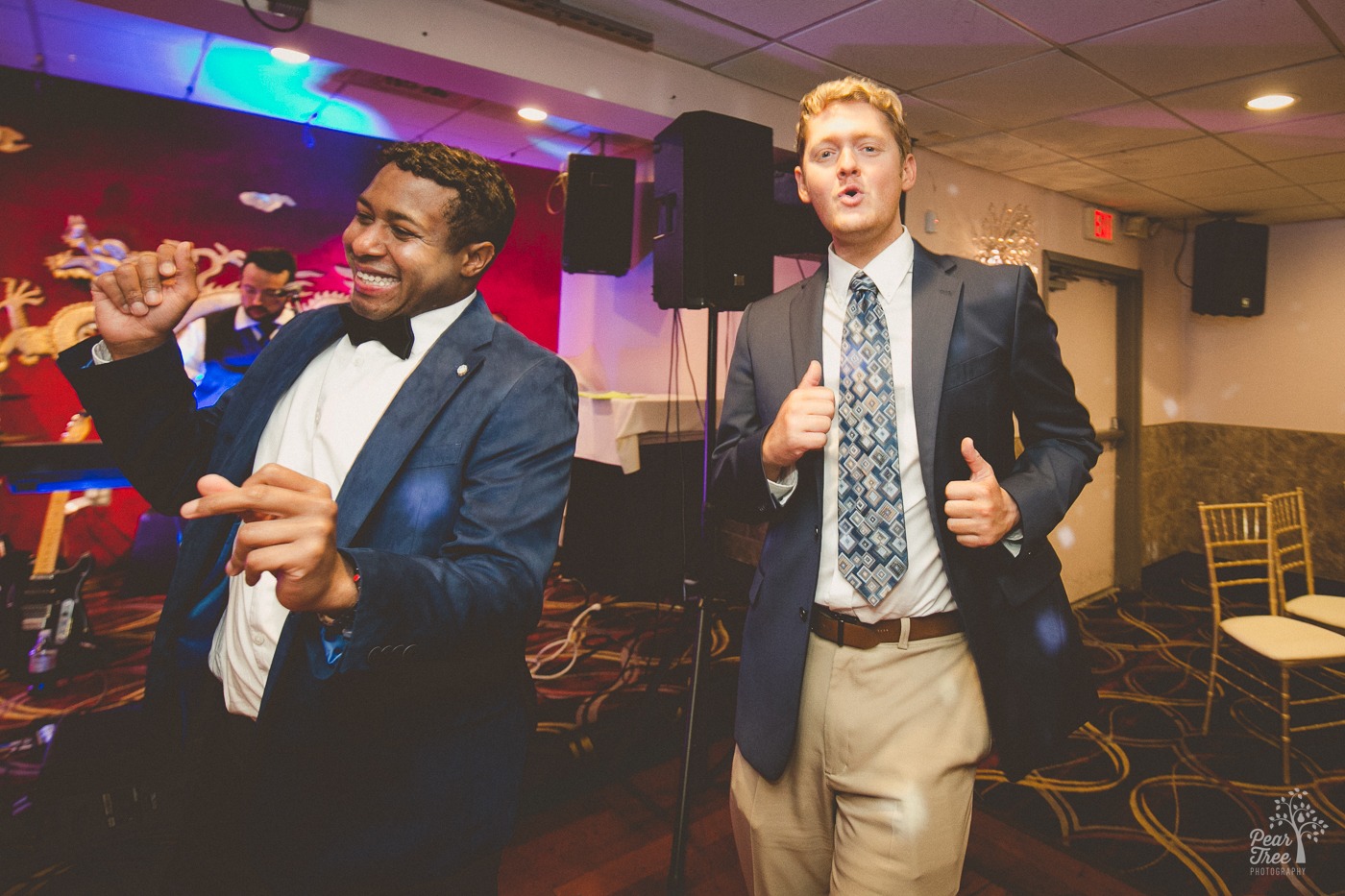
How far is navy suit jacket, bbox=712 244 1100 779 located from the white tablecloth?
2297 mm

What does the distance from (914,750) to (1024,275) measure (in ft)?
2.73

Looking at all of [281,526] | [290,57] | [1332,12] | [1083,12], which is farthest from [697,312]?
[281,526]

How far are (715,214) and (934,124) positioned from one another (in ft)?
6.49

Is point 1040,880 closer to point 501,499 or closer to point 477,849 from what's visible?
point 477,849

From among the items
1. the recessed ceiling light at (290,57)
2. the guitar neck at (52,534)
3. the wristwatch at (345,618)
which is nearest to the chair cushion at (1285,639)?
the wristwatch at (345,618)

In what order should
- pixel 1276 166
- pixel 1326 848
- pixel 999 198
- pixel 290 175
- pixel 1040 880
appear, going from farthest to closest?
pixel 290 175, pixel 999 198, pixel 1276 166, pixel 1326 848, pixel 1040 880

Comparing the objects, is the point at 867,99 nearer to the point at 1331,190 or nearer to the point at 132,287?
the point at 132,287

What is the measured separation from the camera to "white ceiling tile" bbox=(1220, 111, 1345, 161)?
3.47 m

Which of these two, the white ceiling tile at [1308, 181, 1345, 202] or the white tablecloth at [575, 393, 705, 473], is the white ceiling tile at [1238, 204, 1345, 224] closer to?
the white ceiling tile at [1308, 181, 1345, 202]

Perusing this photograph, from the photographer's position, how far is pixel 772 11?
2514mm

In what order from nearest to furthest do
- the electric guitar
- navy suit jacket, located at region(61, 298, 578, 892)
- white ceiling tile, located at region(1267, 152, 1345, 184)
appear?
navy suit jacket, located at region(61, 298, 578, 892), the electric guitar, white ceiling tile, located at region(1267, 152, 1345, 184)

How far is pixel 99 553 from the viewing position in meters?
4.49

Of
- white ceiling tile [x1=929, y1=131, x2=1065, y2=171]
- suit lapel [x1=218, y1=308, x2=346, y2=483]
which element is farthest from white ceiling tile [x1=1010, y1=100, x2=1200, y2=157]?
suit lapel [x1=218, y1=308, x2=346, y2=483]

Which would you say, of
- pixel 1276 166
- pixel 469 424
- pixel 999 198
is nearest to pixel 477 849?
pixel 469 424
